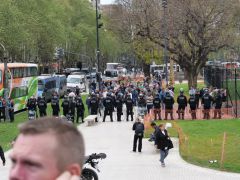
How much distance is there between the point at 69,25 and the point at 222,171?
234 feet

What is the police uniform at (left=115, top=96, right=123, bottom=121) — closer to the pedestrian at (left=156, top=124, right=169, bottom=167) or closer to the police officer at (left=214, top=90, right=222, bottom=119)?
the police officer at (left=214, top=90, right=222, bottom=119)

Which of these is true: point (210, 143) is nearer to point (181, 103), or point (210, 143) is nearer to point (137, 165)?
point (137, 165)

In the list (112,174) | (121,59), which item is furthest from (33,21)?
(121,59)

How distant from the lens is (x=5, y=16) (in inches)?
1999

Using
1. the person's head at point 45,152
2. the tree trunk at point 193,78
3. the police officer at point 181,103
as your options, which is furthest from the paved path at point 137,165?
the tree trunk at point 193,78

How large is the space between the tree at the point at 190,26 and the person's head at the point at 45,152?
4452cm

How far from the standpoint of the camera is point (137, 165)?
19.3 metres

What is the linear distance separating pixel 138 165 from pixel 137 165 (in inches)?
1.4

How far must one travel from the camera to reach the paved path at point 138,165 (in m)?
17.3

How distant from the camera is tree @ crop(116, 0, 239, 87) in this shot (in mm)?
46844

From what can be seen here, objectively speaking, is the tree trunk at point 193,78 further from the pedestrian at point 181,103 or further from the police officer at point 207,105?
the police officer at point 207,105

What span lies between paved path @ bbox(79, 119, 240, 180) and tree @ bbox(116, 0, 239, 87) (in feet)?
71.3

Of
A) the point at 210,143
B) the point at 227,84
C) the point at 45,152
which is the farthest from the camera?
the point at 227,84

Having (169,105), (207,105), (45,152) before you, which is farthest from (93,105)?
(45,152)
